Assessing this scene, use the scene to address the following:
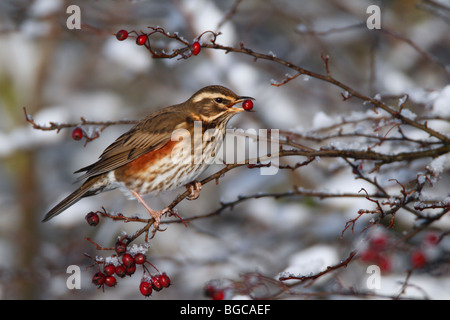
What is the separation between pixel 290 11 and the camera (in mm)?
5785

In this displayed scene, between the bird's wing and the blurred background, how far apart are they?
77cm

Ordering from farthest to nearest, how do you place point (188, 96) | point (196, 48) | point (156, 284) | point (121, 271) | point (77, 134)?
point (188, 96)
point (77, 134)
point (156, 284)
point (121, 271)
point (196, 48)

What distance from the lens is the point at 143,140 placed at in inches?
137

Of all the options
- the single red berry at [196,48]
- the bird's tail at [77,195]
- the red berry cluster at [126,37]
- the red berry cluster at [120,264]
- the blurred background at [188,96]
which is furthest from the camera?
the blurred background at [188,96]

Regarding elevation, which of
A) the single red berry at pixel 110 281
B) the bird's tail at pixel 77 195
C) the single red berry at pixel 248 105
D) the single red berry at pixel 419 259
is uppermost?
the single red berry at pixel 248 105

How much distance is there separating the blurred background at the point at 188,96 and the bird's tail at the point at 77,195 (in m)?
0.97

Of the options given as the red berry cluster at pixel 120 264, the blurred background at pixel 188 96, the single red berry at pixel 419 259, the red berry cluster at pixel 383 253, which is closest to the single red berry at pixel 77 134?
the red berry cluster at pixel 120 264

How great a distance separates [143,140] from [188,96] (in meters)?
2.76

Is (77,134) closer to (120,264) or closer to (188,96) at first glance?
(120,264)

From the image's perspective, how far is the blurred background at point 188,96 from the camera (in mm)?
4973

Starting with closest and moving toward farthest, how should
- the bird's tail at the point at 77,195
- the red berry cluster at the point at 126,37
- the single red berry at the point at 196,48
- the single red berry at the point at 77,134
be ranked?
the single red berry at the point at 196,48 → the red berry cluster at the point at 126,37 → the single red berry at the point at 77,134 → the bird's tail at the point at 77,195

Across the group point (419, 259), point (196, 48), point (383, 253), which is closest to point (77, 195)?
point (196, 48)

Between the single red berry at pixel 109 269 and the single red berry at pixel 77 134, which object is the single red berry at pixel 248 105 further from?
the single red berry at pixel 109 269
